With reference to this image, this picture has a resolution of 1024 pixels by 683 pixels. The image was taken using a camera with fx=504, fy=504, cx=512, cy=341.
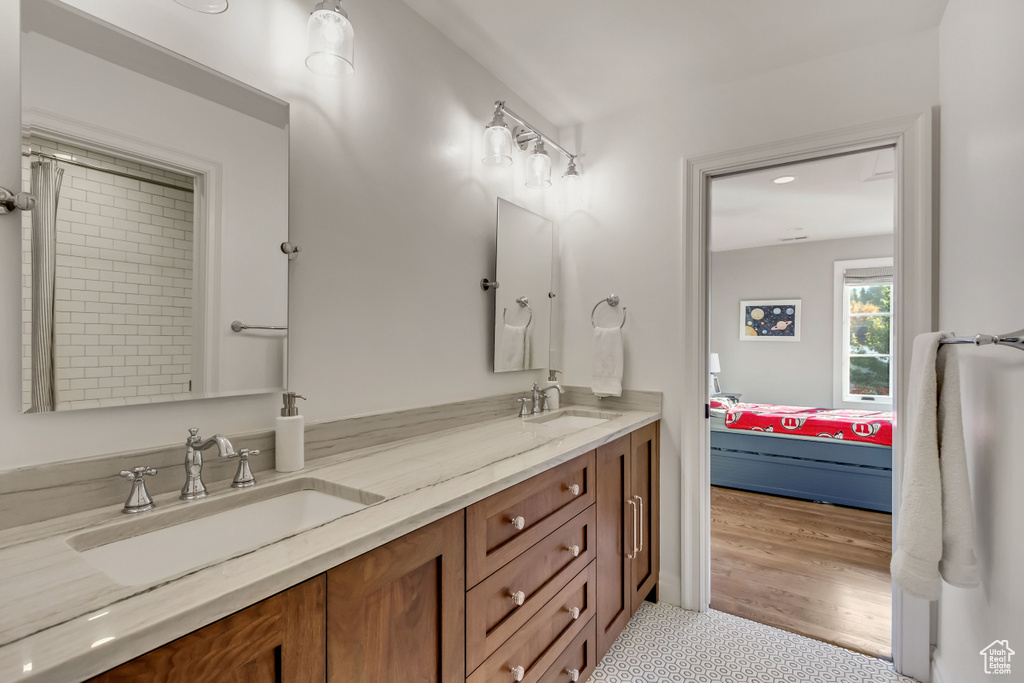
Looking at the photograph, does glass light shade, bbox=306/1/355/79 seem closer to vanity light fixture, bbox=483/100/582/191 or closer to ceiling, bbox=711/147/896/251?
vanity light fixture, bbox=483/100/582/191

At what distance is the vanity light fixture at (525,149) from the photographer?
1.97 meters

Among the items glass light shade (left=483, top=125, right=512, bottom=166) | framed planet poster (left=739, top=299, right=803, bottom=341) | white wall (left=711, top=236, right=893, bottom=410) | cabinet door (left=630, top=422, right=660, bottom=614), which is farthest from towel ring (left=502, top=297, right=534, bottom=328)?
framed planet poster (left=739, top=299, right=803, bottom=341)

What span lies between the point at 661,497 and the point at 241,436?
71.4 inches

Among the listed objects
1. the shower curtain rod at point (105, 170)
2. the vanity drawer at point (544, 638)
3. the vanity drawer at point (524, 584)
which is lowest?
the vanity drawer at point (544, 638)

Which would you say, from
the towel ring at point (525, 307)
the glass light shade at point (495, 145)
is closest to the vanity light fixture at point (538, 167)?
the glass light shade at point (495, 145)

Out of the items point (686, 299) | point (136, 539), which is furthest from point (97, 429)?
point (686, 299)

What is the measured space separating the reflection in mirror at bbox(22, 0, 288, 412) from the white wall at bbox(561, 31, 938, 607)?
157 centimetres

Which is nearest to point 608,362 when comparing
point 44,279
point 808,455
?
point 44,279

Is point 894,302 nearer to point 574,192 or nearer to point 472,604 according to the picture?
point 574,192

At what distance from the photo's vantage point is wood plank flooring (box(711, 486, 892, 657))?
6.99 feet

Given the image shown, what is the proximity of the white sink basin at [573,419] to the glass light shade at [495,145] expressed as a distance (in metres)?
1.09

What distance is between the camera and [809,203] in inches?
161

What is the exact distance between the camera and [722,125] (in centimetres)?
221

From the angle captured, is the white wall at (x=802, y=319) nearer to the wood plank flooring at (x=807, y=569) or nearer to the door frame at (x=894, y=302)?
the wood plank flooring at (x=807, y=569)
